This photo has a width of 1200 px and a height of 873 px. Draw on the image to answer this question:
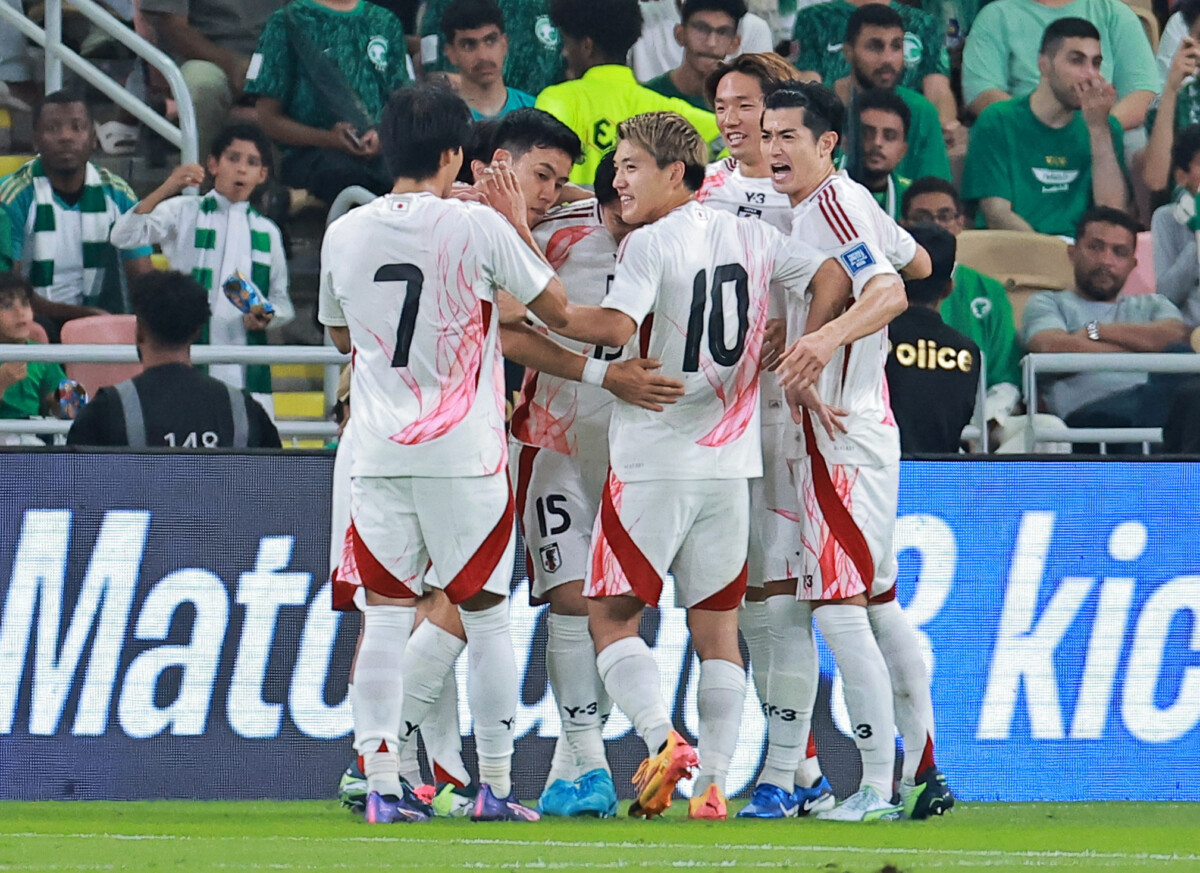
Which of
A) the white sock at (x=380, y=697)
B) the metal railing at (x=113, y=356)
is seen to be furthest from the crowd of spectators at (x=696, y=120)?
the white sock at (x=380, y=697)

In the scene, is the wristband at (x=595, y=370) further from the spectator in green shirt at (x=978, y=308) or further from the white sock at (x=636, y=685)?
the spectator in green shirt at (x=978, y=308)

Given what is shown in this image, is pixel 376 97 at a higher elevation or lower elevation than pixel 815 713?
higher

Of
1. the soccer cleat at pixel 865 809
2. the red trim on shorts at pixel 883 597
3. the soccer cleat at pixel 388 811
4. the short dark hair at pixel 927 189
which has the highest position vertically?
the short dark hair at pixel 927 189

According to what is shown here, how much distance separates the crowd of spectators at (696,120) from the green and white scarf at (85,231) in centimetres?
1

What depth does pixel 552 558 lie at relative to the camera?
6.16 metres

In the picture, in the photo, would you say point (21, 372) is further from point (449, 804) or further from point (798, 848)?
point (798, 848)

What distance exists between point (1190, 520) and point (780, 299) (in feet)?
7.11

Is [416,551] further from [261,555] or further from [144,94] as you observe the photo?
[144,94]

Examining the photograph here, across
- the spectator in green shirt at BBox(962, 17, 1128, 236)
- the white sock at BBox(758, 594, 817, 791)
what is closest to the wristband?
the white sock at BBox(758, 594, 817, 791)

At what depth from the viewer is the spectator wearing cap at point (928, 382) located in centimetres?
757

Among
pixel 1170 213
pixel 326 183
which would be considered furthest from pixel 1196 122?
pixel 326 183

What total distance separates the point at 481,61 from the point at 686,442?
14.0ft

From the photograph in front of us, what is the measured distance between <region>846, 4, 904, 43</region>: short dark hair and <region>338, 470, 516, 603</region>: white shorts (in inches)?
221

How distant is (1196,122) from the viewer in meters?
10.8
